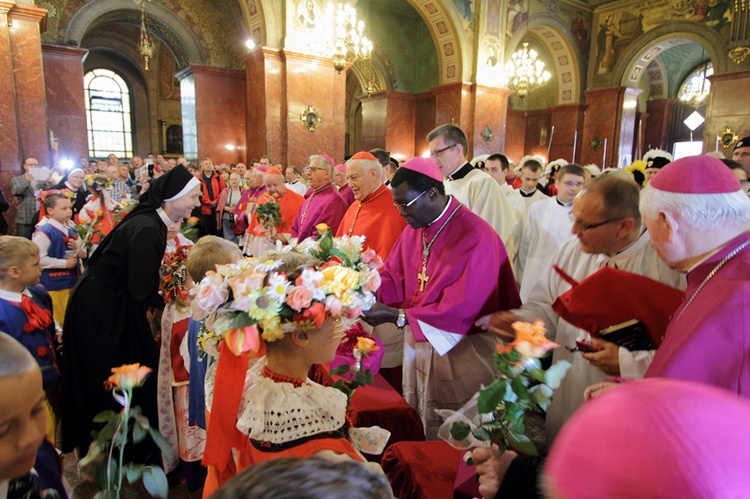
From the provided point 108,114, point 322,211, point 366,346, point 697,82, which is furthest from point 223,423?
point 697,82

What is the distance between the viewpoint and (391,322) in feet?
9.30

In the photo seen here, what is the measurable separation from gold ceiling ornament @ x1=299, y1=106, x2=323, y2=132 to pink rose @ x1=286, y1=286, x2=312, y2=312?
33.0ft

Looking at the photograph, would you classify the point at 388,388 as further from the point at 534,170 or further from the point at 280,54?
the point at 280,54

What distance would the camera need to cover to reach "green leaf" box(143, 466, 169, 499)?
40.1 inches

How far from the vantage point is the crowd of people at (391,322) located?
25.0 inches

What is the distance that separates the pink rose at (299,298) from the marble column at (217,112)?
1282 cm

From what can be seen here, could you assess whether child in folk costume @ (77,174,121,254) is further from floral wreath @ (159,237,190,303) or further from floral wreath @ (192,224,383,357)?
floral wreath @ (192,224,383,357)

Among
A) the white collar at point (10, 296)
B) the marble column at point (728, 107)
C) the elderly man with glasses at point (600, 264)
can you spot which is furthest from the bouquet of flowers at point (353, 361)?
the marble column at point (728, 107)

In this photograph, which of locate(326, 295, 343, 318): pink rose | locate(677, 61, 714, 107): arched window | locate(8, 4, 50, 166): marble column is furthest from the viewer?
locate(677, 61, 714, 107): arched window

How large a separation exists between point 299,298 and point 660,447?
3.71 ft

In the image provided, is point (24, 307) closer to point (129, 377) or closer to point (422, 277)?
point (129, 377)

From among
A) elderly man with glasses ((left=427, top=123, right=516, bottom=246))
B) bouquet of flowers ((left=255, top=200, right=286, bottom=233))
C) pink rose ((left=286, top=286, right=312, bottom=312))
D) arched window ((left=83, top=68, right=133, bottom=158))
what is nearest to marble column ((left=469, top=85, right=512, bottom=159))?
bouquet of flowers ((left=255, top=200, right=286, bottom=233))

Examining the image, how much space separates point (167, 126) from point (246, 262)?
76.6 ft

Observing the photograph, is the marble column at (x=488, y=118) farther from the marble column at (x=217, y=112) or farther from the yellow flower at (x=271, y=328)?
the yellow flower at (x=271, y=328)
